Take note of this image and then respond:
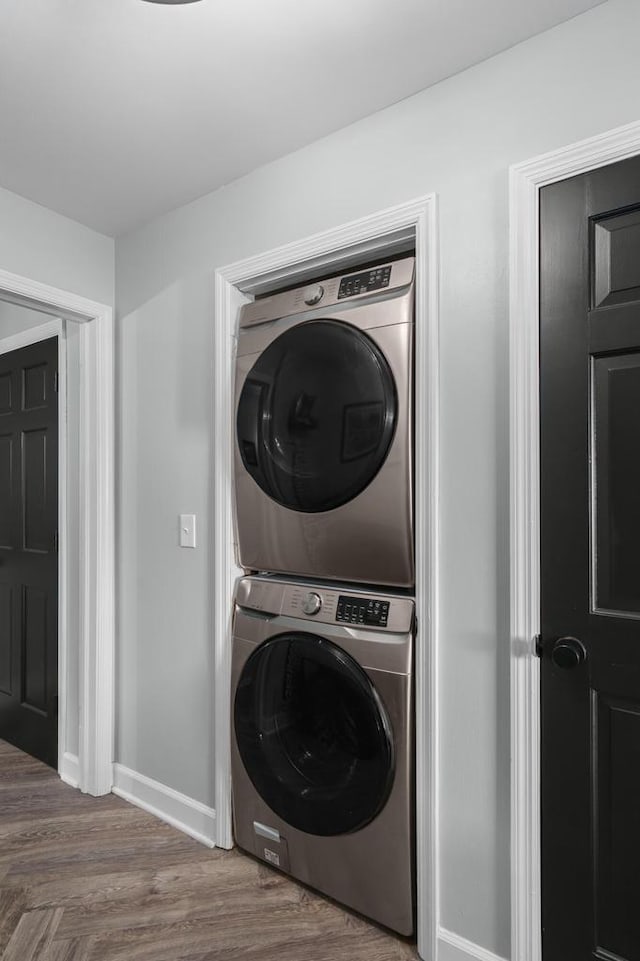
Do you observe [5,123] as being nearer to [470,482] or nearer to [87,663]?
[470,482]

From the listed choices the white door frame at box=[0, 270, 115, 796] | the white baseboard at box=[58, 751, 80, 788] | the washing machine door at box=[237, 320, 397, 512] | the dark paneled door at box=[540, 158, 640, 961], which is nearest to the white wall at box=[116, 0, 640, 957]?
the dark paneled door at box=[540, 158, 640, 961]

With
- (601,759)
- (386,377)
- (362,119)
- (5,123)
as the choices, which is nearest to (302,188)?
(362,119)

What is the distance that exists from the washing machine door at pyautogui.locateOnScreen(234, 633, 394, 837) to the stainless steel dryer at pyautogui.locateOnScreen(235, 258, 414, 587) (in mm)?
288

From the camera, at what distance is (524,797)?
58.1 inches

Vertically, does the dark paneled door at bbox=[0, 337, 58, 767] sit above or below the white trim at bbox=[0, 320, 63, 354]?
below

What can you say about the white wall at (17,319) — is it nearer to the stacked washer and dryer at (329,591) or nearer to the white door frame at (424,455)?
the stacked washer and dryer at (329,591)

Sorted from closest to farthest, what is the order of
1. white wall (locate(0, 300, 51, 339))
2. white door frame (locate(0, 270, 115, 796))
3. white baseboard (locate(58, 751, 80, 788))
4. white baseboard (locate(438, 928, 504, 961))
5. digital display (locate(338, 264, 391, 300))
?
white baseboard (locate(438, 928, 504, 961))
digital display (locate(338, 264, 391, 300))
white door frame (locate(0, 270, 115, 796))
white baseboard (locate(58, 751, 80, 788))
white wall (locate(0, 300, 51, 339))

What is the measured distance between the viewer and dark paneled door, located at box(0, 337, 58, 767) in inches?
113

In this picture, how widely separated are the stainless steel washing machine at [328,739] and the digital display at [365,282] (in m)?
0.92

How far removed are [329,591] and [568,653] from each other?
0.74 m

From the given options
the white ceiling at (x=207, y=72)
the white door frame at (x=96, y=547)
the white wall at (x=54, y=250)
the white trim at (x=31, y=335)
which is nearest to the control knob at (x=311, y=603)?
the white door frame at (x=96, y=547)

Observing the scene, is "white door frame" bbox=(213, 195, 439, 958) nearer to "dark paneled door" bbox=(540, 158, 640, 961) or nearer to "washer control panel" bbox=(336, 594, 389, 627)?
"washer control panel" bbox=(336, 594, 389, 627)

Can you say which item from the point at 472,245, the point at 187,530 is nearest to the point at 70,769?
the point at 187,530

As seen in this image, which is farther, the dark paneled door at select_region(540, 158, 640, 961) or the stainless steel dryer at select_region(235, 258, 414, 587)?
the stainless steel dryer at select_region(235, 258, 414, 587)
